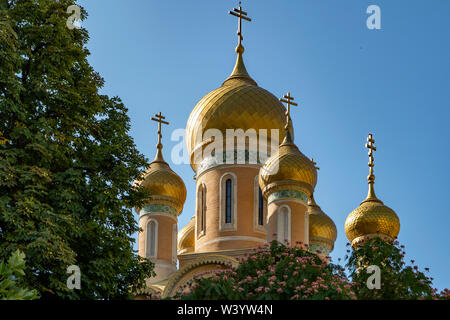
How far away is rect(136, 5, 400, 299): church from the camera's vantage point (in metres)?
25.8

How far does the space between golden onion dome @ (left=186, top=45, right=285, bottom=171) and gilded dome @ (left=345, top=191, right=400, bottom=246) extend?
4252 mm

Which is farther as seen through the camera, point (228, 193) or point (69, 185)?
point (228, 193)

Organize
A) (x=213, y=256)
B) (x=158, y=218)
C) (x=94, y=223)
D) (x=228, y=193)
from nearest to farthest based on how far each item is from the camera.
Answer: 1. (x=94, y=223)
2. (x=213, y=256)
3. (x=228, y=193)
4. (x=158, y=218)

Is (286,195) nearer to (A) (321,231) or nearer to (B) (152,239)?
(B) (152,239)

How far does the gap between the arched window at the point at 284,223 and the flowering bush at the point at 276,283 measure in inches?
452

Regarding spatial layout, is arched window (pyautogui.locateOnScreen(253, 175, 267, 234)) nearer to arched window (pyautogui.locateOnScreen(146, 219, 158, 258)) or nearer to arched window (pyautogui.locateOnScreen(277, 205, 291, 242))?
arched window (pyautogui.locateOnScreen(277, 205, 291, 242))

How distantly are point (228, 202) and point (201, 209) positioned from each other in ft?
3.56

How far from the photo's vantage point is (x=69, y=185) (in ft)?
47.7

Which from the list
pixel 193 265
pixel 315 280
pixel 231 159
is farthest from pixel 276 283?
pixel 231 159

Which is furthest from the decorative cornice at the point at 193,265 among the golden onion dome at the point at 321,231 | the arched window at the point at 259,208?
the golden onion dome at the point at 321,231

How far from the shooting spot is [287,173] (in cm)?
2584

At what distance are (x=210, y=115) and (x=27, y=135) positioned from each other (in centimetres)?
1473

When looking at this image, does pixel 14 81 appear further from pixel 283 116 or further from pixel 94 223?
pixel 283 116
